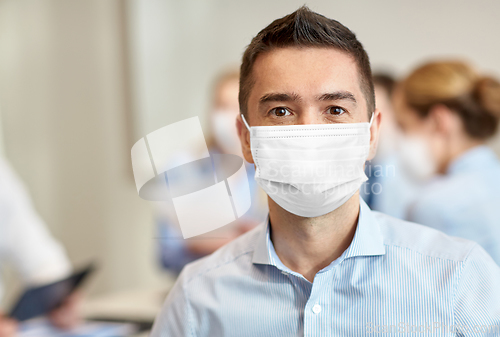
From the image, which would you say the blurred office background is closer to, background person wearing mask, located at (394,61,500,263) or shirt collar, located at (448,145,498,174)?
background person wearing mask, located at (394,61,500,263)

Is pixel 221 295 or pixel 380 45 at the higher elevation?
pixel 380 45

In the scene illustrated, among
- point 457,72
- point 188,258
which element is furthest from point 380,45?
point 188,258

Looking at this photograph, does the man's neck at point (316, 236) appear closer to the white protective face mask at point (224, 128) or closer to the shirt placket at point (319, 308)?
the shirt placket at point (319, 308)

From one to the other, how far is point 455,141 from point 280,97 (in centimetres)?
98

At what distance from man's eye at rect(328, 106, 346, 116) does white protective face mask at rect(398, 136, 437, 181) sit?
0.94m

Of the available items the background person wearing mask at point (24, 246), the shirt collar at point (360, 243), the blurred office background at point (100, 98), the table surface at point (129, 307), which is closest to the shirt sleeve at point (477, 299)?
the shirt collar at point (360, 243)

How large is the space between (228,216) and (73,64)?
98.8 inches

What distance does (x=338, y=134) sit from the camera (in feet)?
2.66

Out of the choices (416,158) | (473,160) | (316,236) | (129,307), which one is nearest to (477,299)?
(316,236)

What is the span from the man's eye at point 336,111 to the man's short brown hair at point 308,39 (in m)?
0.06

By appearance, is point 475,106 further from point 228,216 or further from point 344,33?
point 228,216

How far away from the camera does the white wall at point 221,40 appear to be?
2279mm

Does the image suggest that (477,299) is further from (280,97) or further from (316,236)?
(280,97)

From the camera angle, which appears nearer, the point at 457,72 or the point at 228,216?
the point at 228,216
